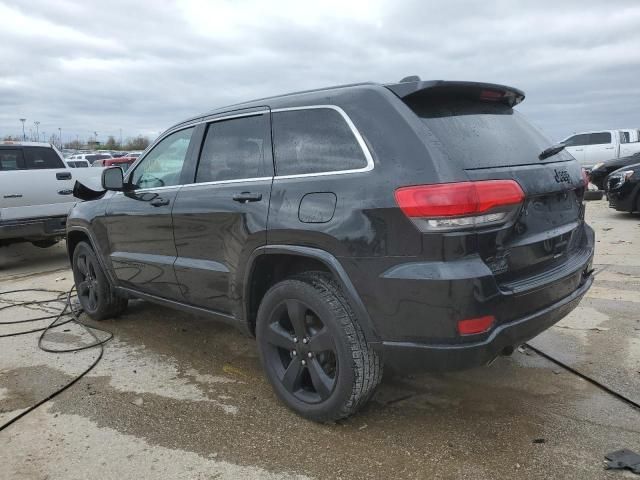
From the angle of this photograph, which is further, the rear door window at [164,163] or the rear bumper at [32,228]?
the rear bumper at [32,228]

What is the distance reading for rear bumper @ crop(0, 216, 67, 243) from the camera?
25.7 ft

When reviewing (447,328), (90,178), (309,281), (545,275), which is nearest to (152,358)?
(309,281)

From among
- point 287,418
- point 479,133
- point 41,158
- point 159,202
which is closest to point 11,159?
point 41,158

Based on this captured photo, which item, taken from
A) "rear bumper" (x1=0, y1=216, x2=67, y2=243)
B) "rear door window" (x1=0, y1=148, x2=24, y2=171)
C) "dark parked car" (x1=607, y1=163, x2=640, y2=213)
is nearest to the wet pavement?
"rear bumper" (x1=0, y1=216, x2=67, y2=243)

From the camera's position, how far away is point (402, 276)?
2572 mm

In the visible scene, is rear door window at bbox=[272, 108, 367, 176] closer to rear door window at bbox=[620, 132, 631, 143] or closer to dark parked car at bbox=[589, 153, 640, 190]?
dark parked car at bbox=[589, 153, 640, 190]

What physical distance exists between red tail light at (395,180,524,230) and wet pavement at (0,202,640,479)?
1.19 meters

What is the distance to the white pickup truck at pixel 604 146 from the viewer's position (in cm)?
2152

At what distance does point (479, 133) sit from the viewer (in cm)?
293

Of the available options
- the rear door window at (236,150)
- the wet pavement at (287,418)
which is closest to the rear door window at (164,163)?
the rear door window at (236,150)

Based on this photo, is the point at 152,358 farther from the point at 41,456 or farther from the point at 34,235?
the point at 34,235

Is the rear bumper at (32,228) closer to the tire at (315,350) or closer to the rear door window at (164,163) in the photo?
the rear door window at (164,163)

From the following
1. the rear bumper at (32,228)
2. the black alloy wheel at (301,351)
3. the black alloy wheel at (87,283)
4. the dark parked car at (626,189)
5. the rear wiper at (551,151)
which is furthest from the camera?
the dark parked car at (626,189)

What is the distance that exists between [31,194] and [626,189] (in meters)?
10.6
